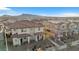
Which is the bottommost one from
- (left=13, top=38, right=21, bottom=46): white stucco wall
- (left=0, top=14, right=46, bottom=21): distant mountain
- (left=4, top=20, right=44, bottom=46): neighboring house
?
(left=13, top=38, right=21, bottom=46): white stucco wall

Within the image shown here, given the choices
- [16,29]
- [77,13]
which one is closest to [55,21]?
[77,13]

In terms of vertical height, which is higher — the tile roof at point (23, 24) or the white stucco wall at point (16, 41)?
the tile roof at point (23, 24)

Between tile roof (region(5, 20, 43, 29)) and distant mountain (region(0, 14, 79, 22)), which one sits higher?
distant mountain (region(0, 14, 79, 22))

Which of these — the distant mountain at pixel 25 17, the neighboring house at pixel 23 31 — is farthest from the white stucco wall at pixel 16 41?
the distant mountain at pixel 25 17

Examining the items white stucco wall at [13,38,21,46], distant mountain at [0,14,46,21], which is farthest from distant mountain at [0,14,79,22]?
white stucco wall at [13,38,21,46]

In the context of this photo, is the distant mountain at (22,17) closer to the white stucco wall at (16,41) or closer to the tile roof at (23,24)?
the tile roof at (23,24)

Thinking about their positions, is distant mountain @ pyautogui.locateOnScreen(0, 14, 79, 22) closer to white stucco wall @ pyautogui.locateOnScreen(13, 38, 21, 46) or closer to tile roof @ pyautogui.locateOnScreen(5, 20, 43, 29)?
tile roof @ pyautogui.locateOnScreen(5, 20, 43, 29)

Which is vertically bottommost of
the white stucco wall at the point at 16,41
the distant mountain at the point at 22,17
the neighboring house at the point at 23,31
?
the white stucco wall at the point at 16,41

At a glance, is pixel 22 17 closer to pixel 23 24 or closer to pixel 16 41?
pixel 23 24

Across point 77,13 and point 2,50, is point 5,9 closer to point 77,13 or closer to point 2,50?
point 2,50
